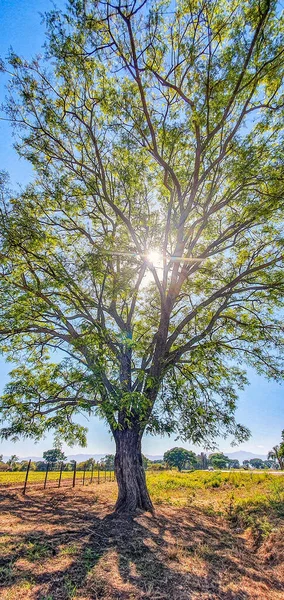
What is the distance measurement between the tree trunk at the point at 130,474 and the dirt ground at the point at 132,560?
607 mm

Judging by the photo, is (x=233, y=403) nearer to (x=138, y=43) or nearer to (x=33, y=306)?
(x=33, y=306)

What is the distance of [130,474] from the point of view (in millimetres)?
7930

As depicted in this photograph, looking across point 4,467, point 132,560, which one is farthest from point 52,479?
point 4,467

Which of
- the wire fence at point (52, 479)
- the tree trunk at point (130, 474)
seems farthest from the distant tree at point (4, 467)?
the tree trunk at point (130, 474)

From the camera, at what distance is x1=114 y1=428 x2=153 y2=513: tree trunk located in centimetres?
770

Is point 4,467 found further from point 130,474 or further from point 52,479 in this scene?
point 130,474

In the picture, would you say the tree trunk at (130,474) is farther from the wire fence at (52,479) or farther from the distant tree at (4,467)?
the distant tree at (4,467)

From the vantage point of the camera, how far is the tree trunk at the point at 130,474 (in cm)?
770

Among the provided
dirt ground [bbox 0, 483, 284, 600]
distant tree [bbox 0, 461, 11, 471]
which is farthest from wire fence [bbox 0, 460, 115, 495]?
distant tree [bbox 0, 461, 11, 471]

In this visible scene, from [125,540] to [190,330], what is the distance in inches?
262

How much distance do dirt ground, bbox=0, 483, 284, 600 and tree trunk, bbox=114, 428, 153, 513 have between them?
61 cm

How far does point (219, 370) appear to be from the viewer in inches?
387

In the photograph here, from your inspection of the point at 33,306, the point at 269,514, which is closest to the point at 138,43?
the point at 33,306

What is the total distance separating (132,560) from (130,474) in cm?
363
